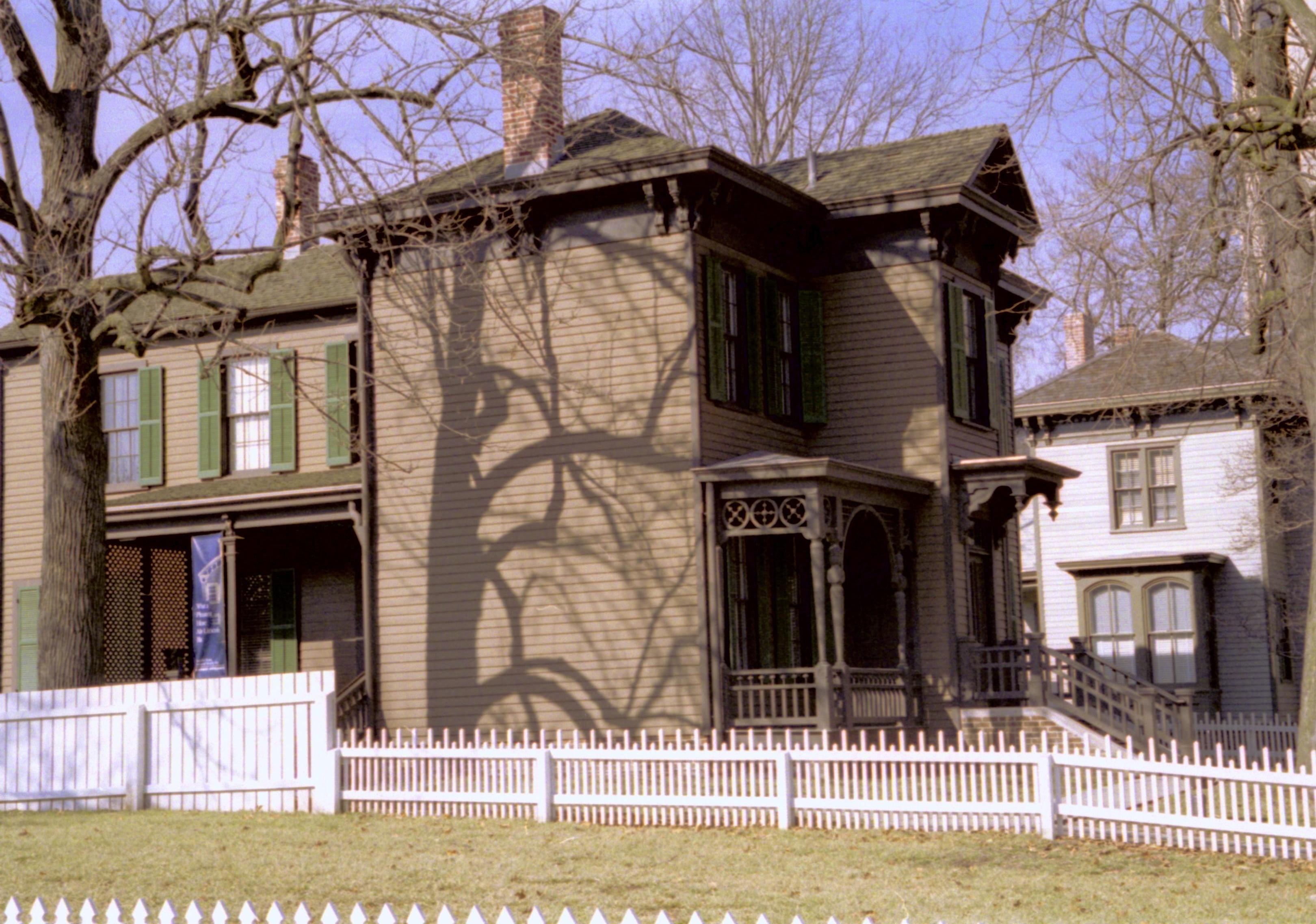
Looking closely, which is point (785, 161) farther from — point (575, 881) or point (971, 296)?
point (575, 881)

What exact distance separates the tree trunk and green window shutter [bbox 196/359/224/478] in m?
6.93

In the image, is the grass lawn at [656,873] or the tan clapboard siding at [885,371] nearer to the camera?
the grass lawn at [656,873]

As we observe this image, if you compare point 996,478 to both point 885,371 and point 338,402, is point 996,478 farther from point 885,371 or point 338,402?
point 338,402

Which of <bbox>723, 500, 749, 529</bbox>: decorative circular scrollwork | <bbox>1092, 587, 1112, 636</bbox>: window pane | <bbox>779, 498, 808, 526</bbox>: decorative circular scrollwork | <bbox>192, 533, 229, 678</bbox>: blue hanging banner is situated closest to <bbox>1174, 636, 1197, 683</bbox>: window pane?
<bbox>1092, 587, 1112, 636</bbox>: window pane

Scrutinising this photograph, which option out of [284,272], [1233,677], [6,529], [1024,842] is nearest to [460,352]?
[284,272]

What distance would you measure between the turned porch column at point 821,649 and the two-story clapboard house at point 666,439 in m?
0.04

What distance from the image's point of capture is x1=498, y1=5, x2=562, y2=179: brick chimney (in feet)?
69.0

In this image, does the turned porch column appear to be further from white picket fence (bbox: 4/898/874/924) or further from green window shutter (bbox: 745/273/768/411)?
white picket fence (bbox: 4/898/874/924)

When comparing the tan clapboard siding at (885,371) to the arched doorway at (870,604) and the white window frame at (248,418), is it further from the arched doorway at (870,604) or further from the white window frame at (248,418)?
the white window frame at (248,418)

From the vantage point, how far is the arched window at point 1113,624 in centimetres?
3472

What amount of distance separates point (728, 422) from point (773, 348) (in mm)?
1716

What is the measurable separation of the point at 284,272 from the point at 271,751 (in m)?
13.7

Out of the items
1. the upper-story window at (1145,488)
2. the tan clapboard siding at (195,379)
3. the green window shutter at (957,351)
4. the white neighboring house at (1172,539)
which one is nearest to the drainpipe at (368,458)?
the tan clapboard siding at (195,379)

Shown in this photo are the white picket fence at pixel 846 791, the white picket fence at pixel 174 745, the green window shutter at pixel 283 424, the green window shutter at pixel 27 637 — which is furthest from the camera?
the green window shutter at pixel 27 637
